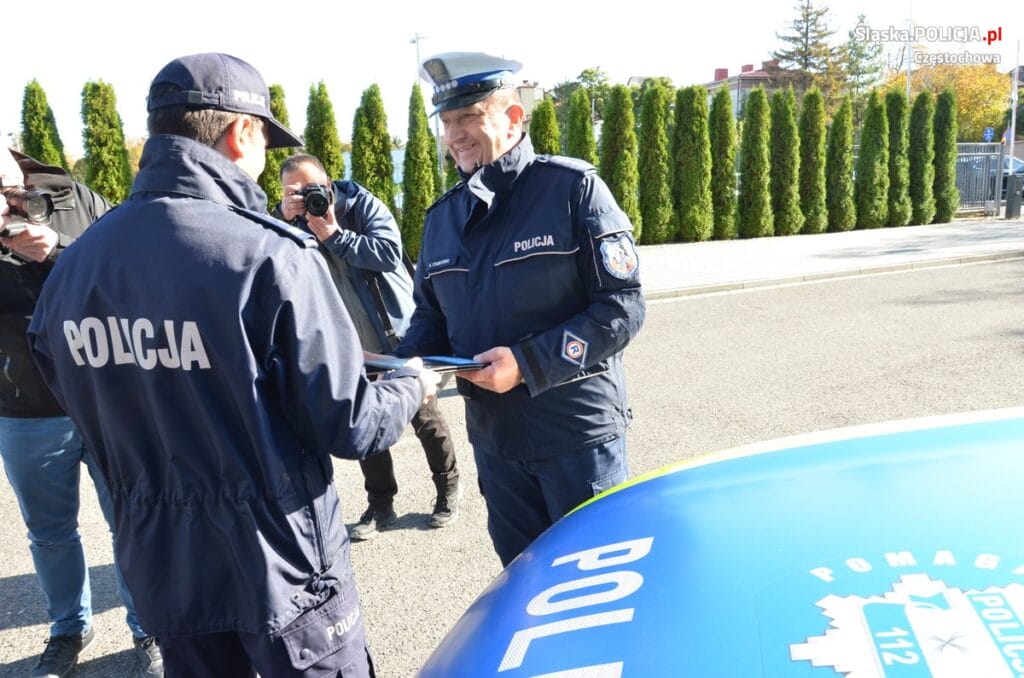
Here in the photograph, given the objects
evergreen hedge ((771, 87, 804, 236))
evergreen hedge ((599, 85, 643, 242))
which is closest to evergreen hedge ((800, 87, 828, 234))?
evergreen hedge ((771, 87, 804, 236))

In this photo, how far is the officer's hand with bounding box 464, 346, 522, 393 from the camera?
6.61ft

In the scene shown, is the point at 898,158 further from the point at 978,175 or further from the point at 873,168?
the point at 978,175

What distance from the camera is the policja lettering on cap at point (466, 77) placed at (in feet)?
7.11

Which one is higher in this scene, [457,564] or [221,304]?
[221,304]

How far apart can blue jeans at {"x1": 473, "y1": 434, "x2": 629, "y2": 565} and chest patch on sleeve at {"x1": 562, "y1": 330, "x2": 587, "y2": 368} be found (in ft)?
0.92

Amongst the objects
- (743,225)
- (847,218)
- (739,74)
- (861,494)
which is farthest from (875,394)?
(739,74)

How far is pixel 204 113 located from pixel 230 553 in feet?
2.84

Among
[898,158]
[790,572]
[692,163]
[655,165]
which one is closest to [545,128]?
[655,165]

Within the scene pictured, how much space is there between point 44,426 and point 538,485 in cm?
168

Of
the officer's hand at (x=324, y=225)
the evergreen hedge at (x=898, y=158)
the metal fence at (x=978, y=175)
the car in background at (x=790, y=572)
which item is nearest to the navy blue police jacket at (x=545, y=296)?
the car in background at (x=790, y=572)

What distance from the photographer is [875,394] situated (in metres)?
5.38

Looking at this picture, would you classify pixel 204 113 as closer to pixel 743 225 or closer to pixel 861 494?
pixel 861 494

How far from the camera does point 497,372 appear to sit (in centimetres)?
201

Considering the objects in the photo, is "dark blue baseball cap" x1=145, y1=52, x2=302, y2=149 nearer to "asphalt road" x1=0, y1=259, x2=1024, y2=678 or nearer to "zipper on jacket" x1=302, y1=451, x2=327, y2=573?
"zipper on jacket" x1=302, y1=451, x2=327, y2=573
